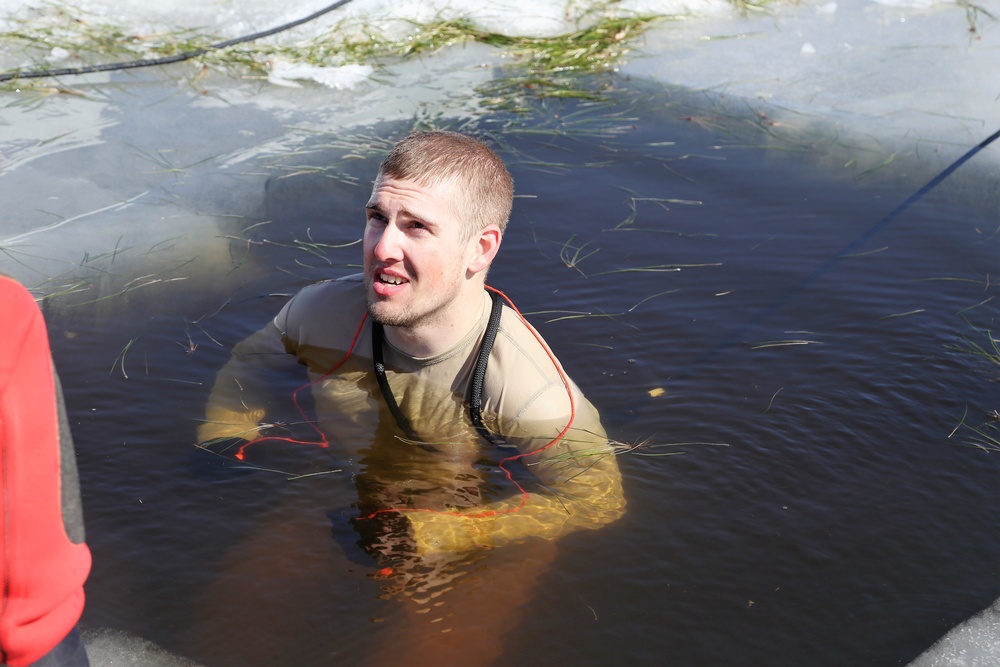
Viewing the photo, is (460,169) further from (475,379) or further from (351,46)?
(351,46)

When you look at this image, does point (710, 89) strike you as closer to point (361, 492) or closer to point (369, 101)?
point (369, 101)

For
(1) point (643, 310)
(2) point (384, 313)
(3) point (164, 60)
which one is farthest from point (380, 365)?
(3) point (164, 60)

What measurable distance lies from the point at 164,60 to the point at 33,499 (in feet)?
19.3

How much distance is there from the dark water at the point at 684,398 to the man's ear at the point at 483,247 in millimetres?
968

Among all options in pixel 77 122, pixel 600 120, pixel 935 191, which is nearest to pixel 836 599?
pixel 935 191

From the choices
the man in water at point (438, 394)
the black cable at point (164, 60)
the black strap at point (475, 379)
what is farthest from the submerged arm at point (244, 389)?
the black cable at point (164, 60)

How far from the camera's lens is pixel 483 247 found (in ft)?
11.6

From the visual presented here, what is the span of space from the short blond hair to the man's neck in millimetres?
256

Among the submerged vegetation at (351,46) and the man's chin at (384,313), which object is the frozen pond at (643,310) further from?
the man's chin at (384,313)

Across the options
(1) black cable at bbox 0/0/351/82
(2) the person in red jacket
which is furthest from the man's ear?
(1) black cable at bbox 0/0/351/82

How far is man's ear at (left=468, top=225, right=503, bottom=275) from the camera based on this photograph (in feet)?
11.4

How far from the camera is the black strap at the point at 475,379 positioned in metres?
3.50

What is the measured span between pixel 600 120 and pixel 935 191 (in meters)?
2.06

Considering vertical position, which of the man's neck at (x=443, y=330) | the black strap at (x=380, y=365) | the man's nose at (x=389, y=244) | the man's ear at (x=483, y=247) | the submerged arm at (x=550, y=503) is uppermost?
the man's nose at (x=389, y=244)
